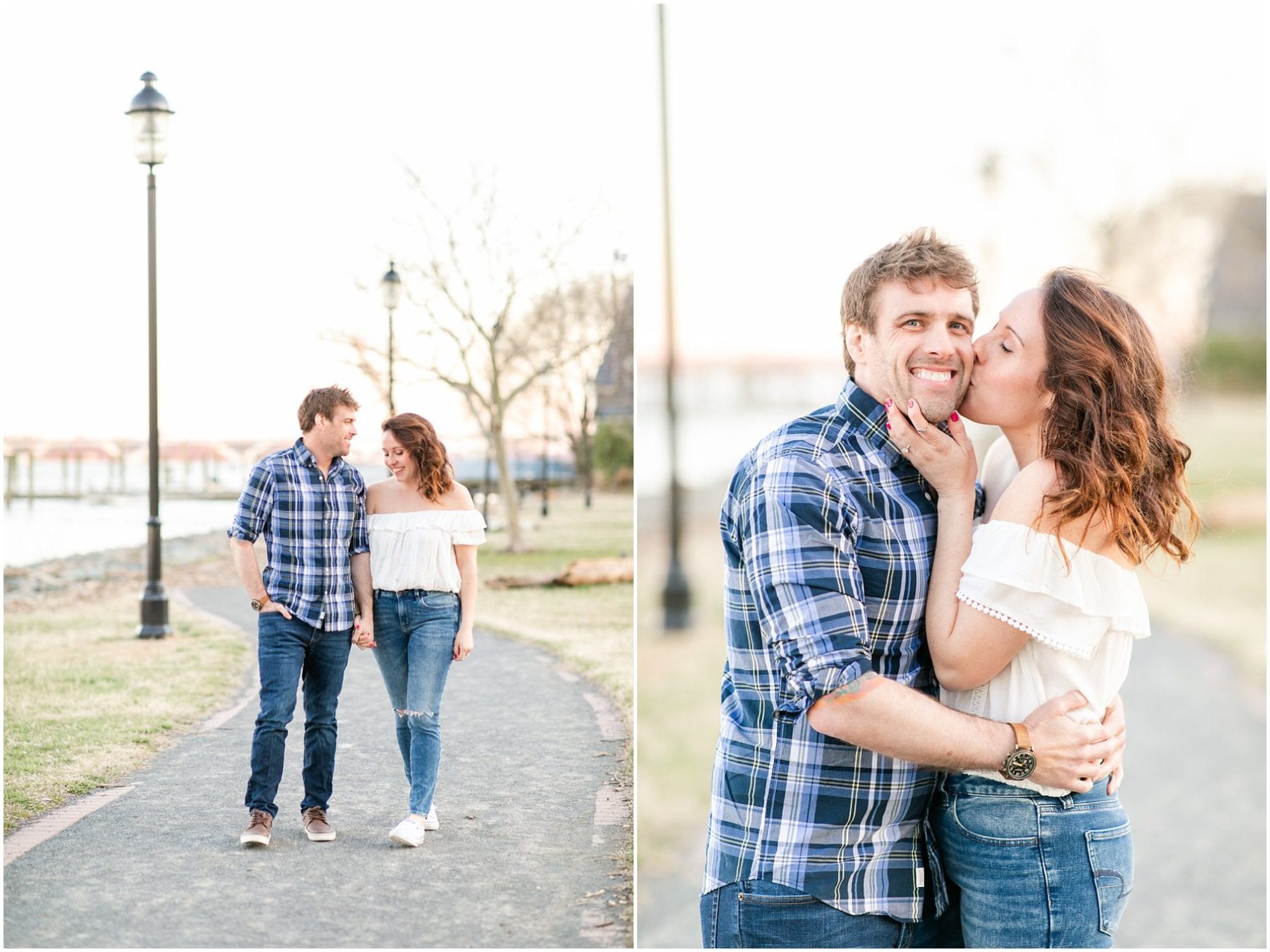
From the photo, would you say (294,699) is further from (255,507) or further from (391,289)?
(391,289)

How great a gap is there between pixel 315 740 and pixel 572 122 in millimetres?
1572

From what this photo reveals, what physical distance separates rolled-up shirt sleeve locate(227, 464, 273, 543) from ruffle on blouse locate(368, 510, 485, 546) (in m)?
0.24

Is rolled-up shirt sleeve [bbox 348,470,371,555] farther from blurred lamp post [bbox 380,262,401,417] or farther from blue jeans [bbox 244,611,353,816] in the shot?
Answer: blurred lamp post [bbox 380,262,401,417]

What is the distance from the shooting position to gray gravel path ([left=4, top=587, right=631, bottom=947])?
8.51 ft

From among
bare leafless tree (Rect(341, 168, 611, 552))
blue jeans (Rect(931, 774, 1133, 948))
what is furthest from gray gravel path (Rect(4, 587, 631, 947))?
blue jeans (Rect(931, 774, 1133, 948))

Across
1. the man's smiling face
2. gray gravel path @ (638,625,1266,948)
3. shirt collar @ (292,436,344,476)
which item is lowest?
gray gravel path @ (638,625,1266,948)

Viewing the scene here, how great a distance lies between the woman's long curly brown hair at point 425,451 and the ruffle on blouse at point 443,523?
0.04 m

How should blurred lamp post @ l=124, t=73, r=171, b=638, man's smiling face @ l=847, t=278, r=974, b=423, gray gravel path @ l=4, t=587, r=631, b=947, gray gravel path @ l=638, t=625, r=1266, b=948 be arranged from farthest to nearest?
gray gravel path @ l=638, t=625, r=1266, b=948
blurred lamp post @ l=124, t=73, r=171, b=638
gray gravel path @ l=4, t=587, r=631, b=947
man's smiling face @ l=847, t=278, r=974, b=423

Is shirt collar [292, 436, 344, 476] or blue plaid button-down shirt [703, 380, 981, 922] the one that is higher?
shirt collar [292, 436, 344, 476]

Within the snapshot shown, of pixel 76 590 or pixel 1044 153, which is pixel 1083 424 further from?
pixel 1044 153

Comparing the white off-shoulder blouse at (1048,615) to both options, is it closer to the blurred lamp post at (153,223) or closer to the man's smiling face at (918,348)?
the man's smiling face at (918,348)

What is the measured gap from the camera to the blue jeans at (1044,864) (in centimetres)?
206

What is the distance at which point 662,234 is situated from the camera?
6.11m

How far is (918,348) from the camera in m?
2.08
